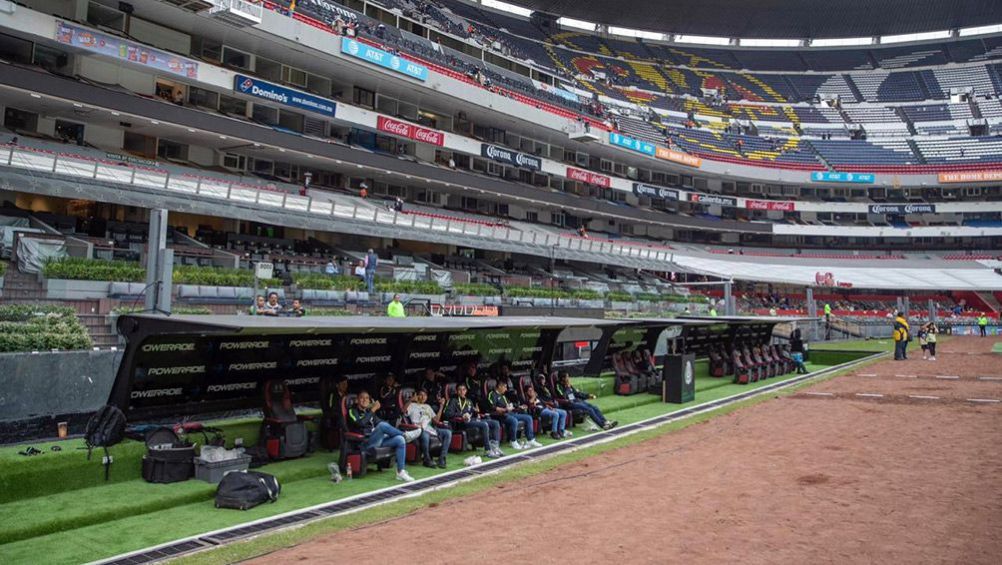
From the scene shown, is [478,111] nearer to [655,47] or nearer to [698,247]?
[698,247]

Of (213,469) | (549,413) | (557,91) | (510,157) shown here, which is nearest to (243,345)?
(213,469)

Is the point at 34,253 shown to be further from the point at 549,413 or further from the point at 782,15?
the point at 782,15

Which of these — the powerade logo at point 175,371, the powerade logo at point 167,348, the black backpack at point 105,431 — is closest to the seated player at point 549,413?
the powerade logo at point 175,371

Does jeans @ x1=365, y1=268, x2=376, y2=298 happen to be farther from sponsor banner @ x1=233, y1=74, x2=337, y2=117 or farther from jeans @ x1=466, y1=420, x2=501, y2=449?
sponsor banner @ x1=233, y1=74, x2=337, y2=117

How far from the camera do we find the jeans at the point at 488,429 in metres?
12.4

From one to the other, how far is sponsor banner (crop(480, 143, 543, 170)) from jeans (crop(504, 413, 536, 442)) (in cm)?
3547

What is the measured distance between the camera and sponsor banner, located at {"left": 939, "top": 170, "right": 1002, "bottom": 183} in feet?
211

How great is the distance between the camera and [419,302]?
77.8ft

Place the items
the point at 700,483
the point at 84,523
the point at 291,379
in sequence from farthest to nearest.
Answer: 1. the point at 291,379
2. the point at 700,483
3. the point at 84,523

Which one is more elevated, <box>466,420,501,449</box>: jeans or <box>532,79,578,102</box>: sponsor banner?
<box>532,79,578,102</box>: sponsor banner

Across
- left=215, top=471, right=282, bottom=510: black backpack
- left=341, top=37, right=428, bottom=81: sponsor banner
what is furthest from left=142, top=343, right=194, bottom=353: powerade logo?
left=341, top=37, right=428, bottom=81: sponsor banner

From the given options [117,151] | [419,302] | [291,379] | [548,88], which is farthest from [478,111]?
[291,379]

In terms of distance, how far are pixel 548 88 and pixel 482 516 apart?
5286cm

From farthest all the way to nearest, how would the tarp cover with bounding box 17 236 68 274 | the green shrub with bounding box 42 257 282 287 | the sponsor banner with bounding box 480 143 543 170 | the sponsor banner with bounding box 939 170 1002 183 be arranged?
the sponsor banner with bounding box 939 170 1002 183, the sponsor banner with bounding box 480 143 543 170, the tarp cover with bounding box 17 236 68 274, the green shrub with bounding box 42 257 282 287
